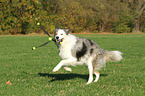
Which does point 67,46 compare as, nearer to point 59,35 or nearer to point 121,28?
point 59,35

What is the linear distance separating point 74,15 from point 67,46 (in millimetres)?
35446

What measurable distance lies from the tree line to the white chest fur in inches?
1224

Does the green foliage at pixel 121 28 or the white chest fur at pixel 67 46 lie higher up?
the white chest fur at pixel 67 46

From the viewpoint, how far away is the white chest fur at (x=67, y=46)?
7.01m

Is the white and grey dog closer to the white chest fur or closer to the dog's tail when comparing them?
the white chest fur

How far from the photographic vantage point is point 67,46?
706cm

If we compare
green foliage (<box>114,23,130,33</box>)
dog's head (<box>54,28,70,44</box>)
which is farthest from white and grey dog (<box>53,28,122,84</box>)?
green foliage (<box>114,23,130,33</box>)

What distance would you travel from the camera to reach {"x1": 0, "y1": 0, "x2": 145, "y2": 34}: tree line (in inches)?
1474

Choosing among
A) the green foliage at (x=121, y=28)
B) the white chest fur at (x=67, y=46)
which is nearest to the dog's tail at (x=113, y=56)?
the white chest fur at (x=67, y=46)

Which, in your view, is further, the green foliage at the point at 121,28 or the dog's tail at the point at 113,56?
the green foliage at the point at 121,28

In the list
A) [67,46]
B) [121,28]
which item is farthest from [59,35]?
[121,28]

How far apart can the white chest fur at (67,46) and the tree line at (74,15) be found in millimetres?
31093

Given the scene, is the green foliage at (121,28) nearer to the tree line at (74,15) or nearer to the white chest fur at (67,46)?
the tree line at (74,15)

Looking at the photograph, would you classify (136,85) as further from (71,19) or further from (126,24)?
(126,24)
